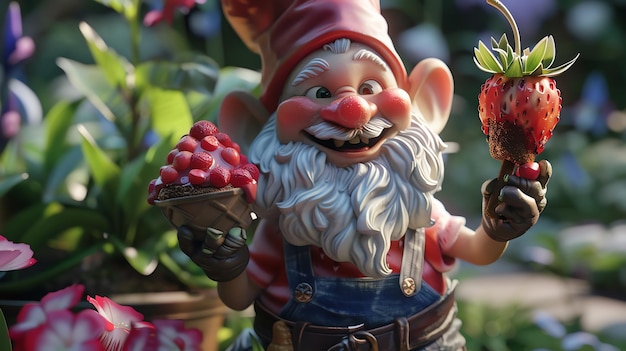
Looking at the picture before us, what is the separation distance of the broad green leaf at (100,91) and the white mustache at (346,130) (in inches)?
29.8

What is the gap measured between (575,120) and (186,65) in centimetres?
268

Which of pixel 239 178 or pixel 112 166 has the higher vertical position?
pixel 239 178

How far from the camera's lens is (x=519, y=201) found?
1.08 meters

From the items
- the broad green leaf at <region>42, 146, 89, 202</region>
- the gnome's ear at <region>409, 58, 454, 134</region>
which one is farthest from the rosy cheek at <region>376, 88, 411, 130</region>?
the broad green leaf at <region>42, 146, 89, 202</region>

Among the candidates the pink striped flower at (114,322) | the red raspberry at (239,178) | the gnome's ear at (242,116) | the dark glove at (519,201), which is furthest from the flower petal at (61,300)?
the dark glove at (519,201)

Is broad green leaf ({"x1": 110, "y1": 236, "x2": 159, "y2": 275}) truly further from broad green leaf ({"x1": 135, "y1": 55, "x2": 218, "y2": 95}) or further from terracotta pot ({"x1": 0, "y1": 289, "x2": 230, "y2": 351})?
broad green leaf ({"x1": 135, "y1": 55, "x2": 218, "y2": 95})

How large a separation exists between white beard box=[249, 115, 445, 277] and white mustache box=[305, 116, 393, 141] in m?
0.03

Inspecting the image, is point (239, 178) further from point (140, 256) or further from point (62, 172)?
point (62, 172)

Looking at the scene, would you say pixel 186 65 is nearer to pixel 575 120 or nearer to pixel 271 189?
pixel 271 189

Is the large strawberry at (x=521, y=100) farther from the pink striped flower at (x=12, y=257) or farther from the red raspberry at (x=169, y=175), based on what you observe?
the pink striped flower at (x=12, y=257)

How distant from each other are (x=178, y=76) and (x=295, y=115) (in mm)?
662

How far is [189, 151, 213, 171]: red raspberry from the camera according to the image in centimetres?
101

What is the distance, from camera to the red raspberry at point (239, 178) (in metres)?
1.03

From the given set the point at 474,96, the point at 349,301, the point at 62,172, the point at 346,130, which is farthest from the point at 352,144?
the point at 474,96
